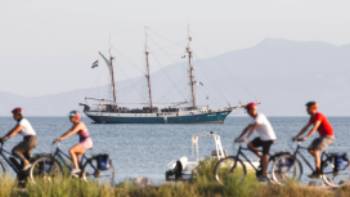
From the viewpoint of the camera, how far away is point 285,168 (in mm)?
19594

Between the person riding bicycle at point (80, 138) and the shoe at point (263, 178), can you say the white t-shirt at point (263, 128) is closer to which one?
the shoe at point (263, 178)

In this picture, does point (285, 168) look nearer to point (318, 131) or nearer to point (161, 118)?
point (318, 131)

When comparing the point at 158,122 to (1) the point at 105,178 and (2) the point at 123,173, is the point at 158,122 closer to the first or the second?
(2) the point at 123,173

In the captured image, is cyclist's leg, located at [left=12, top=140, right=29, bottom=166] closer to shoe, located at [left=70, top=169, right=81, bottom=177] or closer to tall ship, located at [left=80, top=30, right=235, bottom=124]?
shoe, located at [left=70, top=169, right=81, bottom=177]

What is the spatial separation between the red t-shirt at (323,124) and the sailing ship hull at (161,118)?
440ft

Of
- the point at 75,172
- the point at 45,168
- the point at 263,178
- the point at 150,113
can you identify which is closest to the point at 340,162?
the point at 263,178

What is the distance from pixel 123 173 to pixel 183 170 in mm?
16129

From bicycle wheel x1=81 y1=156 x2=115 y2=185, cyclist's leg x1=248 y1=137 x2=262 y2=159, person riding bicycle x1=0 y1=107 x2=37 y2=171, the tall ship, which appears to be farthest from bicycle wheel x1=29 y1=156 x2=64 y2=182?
the tall ship

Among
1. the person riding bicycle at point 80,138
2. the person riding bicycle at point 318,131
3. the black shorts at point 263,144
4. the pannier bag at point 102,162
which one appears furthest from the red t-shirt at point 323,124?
the person riding bicycle at point 80,138

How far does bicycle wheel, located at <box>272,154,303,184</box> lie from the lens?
19.5m

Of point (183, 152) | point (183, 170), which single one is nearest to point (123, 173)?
point (183, 170)

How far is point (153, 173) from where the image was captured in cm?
4603

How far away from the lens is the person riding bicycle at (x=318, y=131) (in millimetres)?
18719

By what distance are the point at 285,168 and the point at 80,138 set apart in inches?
167
